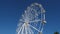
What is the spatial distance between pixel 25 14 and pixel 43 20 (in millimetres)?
7347

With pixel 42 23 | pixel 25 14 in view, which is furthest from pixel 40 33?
pixel 25 14

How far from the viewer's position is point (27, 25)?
96.0m

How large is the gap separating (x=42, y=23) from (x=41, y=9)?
5.70 meters

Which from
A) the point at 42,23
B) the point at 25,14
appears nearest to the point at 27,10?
the point at 25,14

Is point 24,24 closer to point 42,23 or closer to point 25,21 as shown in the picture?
point 25,21

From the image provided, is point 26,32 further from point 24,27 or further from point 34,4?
point 34,4

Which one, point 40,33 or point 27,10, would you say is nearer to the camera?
point 40,33

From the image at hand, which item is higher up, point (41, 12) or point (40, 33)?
Result: point (41, 12)

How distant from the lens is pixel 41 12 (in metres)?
95.9

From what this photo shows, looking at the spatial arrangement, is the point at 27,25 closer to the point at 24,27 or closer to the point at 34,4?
the point at 24,27

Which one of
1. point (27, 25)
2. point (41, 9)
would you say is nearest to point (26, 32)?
point (27, 25)

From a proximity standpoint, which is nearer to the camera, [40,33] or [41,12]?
[40,33]

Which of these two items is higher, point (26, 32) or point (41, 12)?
point (41, 12)

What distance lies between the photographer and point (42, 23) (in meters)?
93.9
